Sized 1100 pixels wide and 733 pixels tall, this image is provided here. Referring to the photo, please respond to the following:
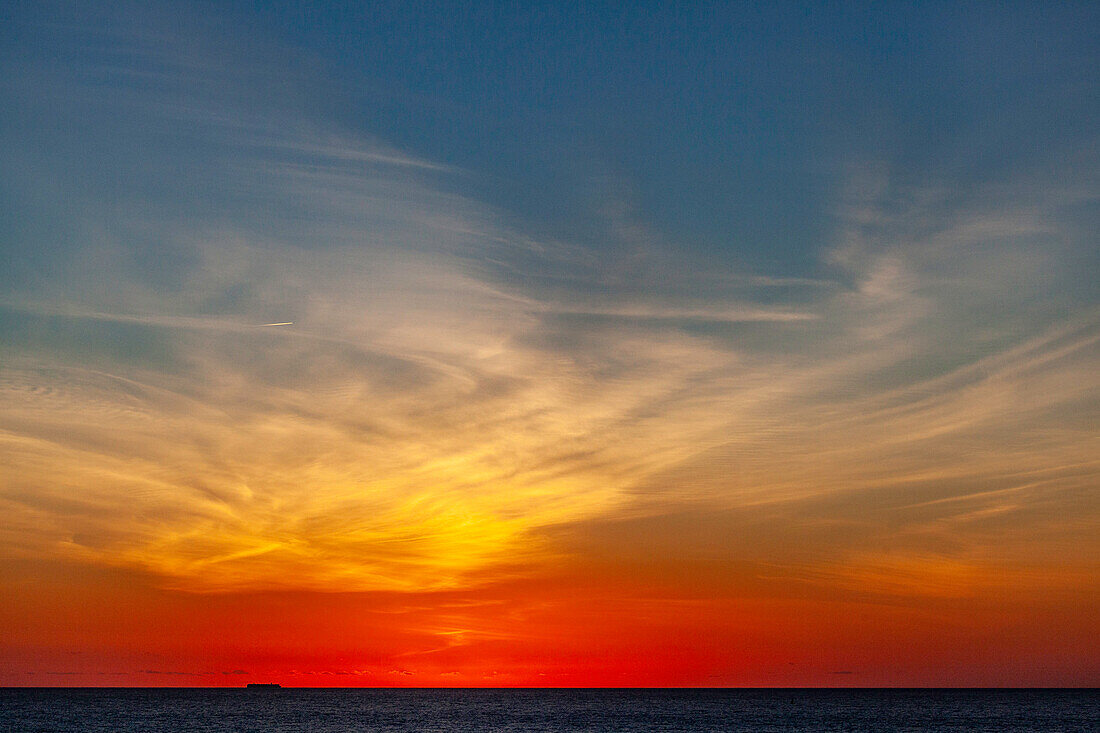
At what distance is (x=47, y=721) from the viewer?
648 feet

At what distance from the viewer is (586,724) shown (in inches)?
7835

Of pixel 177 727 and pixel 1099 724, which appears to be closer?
pixel 177 727

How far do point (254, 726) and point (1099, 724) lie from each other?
176m

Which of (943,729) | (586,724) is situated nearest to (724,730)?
(586,724)

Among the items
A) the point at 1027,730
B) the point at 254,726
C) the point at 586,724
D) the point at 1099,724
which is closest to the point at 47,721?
the point at 254,726

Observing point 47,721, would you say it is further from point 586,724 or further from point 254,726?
point 586,724

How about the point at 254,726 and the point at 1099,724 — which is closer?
the point at 254,726

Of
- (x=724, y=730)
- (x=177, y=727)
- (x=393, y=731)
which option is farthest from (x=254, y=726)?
(x=724, y=730)

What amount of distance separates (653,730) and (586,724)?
733 inches

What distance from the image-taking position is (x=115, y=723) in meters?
194

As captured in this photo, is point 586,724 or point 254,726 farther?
point 586,724

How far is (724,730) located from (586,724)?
31.9 metres

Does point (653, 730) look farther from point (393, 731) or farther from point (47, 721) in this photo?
point (47, 721)

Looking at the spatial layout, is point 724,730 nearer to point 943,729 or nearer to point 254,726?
point 943,729
